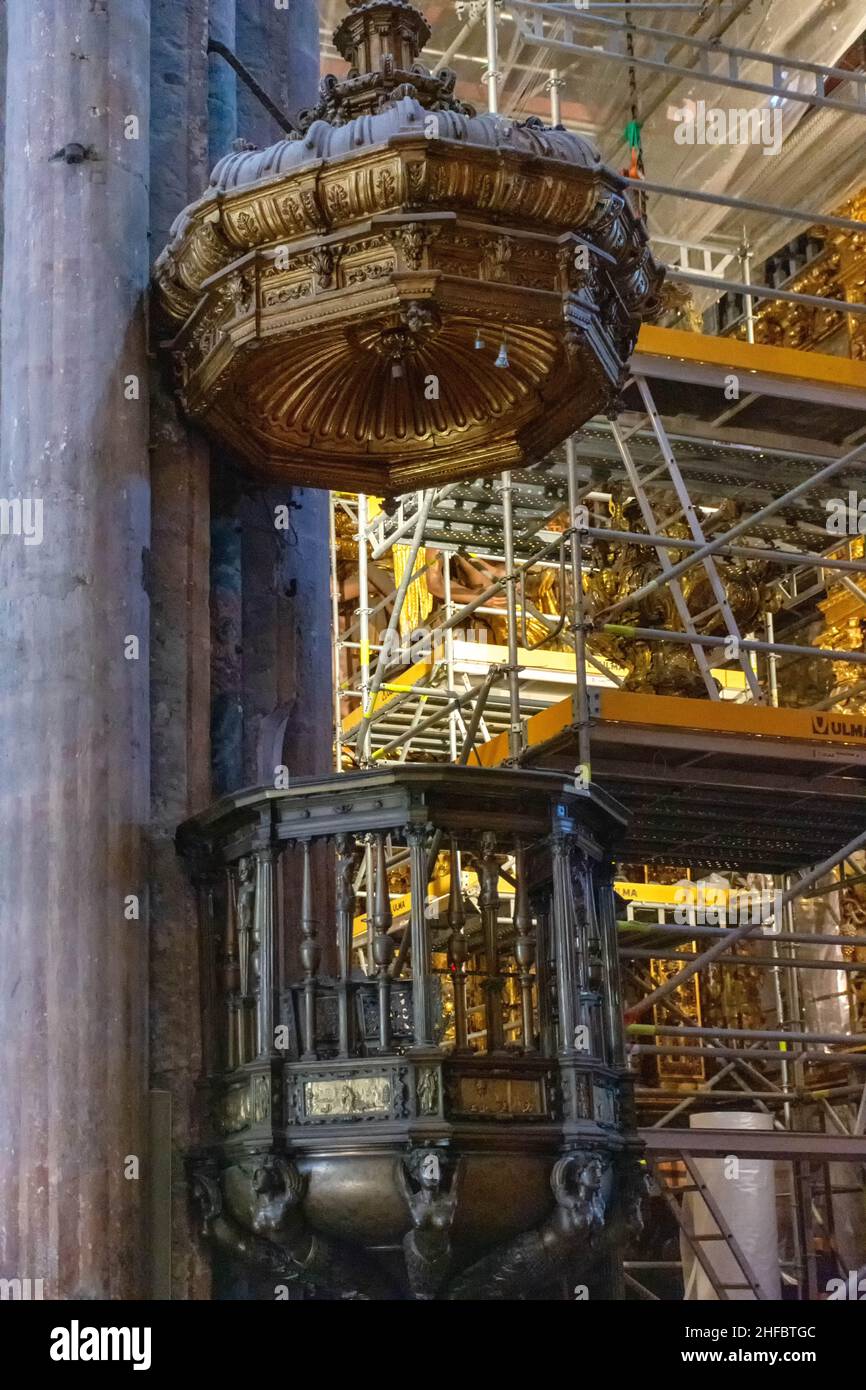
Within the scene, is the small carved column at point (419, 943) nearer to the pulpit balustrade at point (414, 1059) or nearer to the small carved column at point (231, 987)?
the pulpit balustrade at point (414, 1059)

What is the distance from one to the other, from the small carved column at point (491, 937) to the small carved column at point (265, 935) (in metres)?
0.72

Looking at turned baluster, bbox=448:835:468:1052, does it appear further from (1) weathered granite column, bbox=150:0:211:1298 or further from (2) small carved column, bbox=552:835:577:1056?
(1) weathered granite column, bbox=150:0:211:1298

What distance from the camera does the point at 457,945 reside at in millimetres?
7066

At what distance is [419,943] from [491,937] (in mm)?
284

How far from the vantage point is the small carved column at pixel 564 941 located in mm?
7141

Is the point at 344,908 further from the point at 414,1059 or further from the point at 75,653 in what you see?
the point at 75,653

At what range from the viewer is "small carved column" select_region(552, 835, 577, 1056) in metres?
7.14

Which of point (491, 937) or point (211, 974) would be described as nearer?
point (491, 937)

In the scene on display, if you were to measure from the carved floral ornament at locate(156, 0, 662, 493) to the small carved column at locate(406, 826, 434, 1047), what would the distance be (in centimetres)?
167

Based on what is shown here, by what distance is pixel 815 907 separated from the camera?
1769cm

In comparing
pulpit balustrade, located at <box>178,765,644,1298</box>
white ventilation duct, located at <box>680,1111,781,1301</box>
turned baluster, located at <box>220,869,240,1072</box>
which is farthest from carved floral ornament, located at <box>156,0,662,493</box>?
white ventilation duct, located at <box>680,1111,781,1301</box>

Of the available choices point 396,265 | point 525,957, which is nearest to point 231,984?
point 525,957
